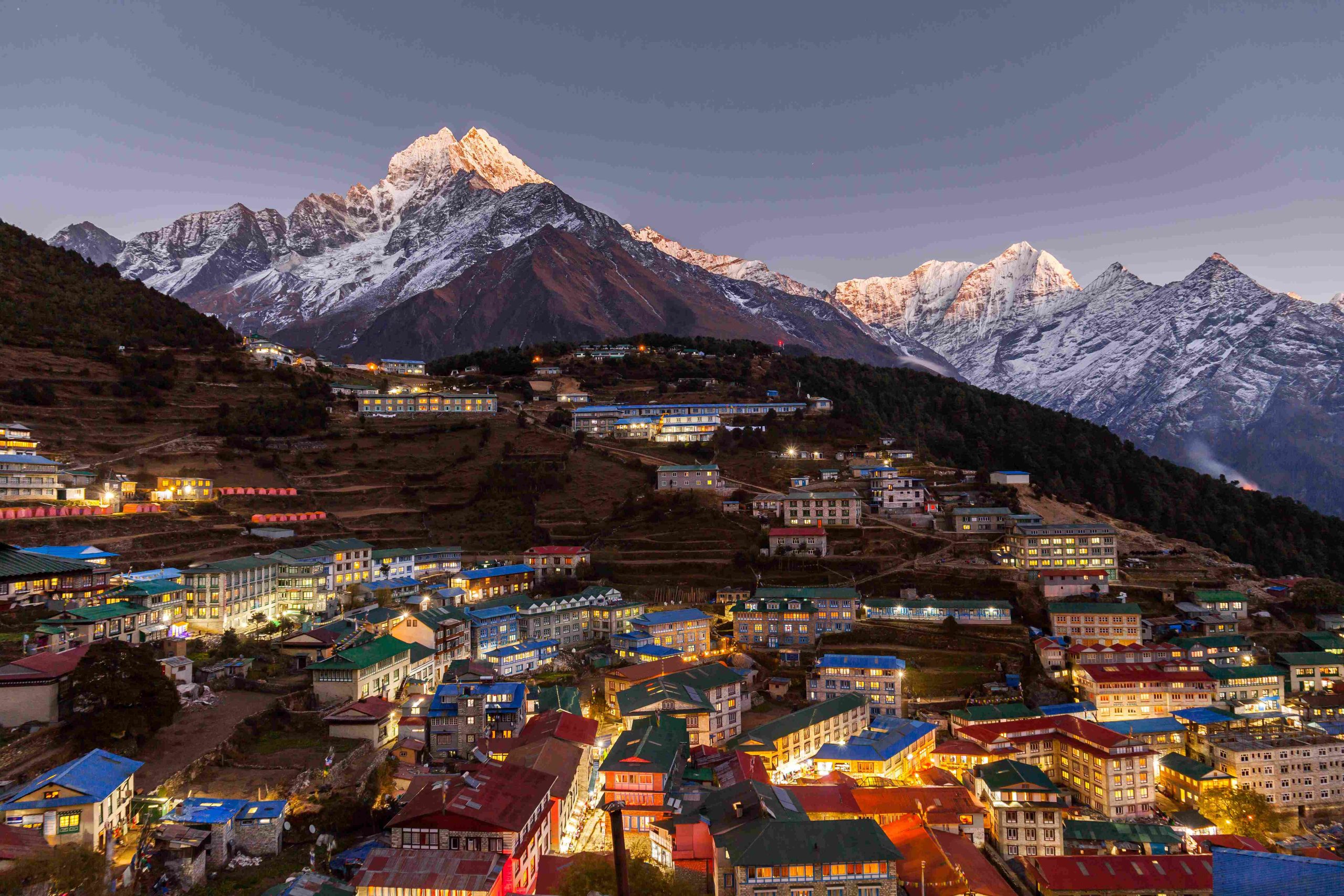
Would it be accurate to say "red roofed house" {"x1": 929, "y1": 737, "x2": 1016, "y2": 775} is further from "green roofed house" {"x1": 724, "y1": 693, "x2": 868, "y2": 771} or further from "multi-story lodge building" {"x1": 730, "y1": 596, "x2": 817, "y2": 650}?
"multi-story lodge building" {"x1": 730, "y1": 596, "x2": 817, "y2": 650}

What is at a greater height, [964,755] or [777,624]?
[777,624]

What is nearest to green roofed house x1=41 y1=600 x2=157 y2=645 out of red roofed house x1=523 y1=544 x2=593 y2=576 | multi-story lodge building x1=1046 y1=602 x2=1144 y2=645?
red roofed house x1=523 y1=544 x2=593 y2=576

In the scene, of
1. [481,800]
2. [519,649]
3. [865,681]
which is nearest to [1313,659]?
[865,681]

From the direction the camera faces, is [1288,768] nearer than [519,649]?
Yes

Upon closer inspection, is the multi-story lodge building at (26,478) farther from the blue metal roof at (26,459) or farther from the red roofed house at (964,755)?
the red roofed house at (964,755)

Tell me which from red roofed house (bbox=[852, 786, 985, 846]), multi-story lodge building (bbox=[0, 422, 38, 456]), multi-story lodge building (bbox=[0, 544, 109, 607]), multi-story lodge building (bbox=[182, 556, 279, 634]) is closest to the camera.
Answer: red roofed house (bbox=[852, 786, 985, 846])

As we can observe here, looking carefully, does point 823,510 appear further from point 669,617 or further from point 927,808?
point 927,808

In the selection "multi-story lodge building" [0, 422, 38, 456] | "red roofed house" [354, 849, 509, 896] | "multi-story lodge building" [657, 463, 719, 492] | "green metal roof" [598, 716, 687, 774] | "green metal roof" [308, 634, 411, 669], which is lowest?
"green metal roof" [598, 716, 687, 774]

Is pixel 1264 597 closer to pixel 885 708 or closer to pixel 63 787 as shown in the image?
pixel 885 708
